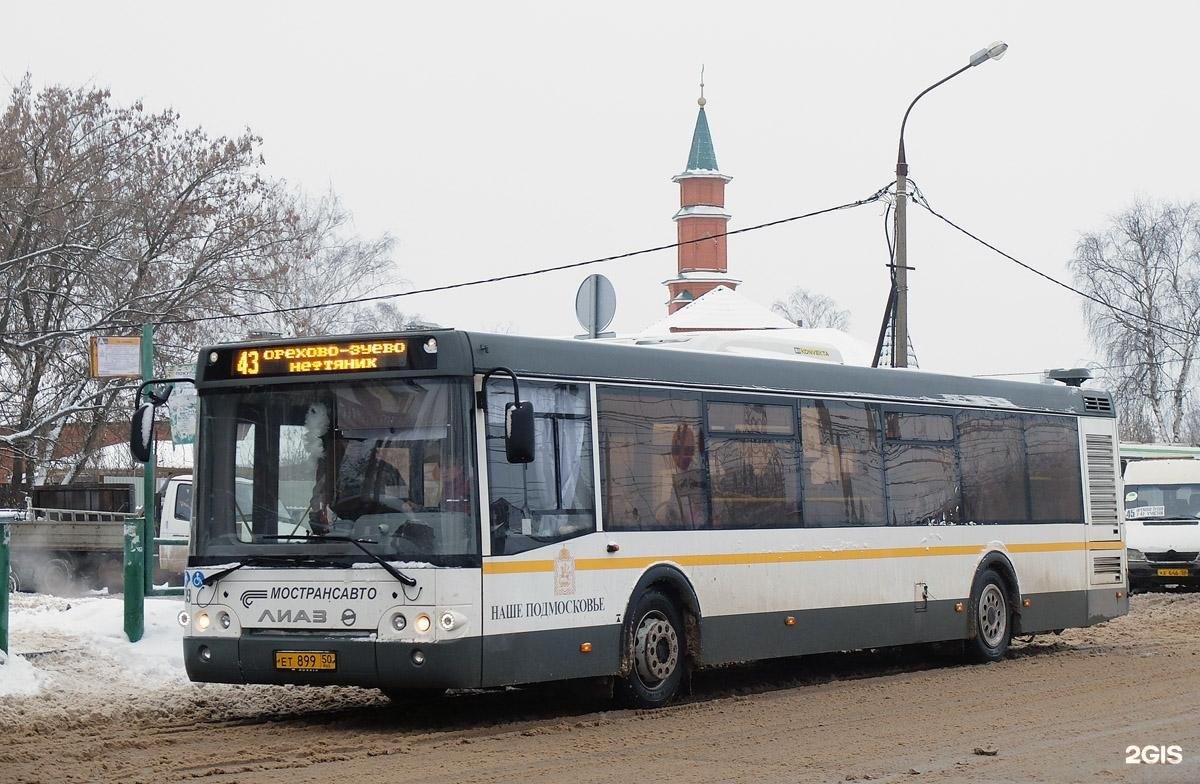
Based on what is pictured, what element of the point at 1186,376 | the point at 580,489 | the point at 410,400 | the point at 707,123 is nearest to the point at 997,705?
the point at 580,489

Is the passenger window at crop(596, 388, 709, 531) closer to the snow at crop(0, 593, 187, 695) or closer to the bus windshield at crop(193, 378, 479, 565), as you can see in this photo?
the bus windshield at crop(193, 378, 479, 565)

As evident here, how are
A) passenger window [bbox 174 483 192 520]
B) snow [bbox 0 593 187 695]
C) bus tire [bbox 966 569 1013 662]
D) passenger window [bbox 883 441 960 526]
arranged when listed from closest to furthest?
snow [bbox 0 593 187 695]
passenger window [bbox 883 441 960 526]
bus tire [bbox 966 569 1013 662]
passenger window [bbox 174 483 192 520]

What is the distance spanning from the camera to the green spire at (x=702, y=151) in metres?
104

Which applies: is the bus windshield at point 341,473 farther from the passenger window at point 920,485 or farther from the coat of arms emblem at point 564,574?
the passenger window at point 920,485

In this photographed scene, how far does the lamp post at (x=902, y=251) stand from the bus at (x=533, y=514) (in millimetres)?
6903

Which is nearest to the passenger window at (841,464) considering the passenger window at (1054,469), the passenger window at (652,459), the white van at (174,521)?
the passenger window at (652,459)

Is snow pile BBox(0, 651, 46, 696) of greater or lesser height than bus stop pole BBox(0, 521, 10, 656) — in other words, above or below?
below

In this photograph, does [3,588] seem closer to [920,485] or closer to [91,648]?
[91,648]

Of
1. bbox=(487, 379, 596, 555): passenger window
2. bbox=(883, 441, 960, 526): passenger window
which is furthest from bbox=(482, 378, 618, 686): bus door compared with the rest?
bbox=(883, 441, 960, 526): passenger window

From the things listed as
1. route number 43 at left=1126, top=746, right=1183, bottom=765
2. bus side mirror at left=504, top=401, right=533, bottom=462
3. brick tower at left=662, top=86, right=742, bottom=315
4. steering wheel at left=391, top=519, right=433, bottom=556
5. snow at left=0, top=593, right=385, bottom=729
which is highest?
brick tower at left=662, top=86, right=742, bottom=315

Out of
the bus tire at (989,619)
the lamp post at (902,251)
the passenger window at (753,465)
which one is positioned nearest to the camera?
the passenger window at (753,465)

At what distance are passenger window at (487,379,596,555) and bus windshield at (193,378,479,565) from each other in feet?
0.91

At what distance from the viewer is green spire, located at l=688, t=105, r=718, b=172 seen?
104 m

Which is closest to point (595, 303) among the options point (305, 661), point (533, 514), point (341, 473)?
point (533, 514)
